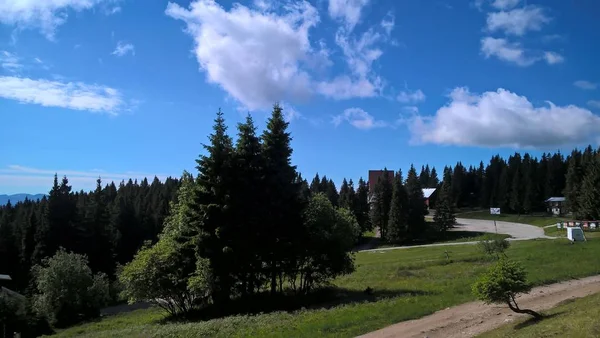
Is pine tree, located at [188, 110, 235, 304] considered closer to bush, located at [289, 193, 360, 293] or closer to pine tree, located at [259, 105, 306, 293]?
pine tree, located at [259, 105, 306, 293]

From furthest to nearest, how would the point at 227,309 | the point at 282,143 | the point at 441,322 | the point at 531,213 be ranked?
the point at 531,213 < the point at 282,143 < the point at 227,309 < the point at 441,322

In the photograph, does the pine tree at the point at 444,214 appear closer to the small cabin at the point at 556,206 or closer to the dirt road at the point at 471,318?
the small cabin at the point at 556,206

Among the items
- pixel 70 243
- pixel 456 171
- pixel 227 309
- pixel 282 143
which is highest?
pixel 456 171

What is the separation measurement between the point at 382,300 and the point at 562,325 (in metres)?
11.8

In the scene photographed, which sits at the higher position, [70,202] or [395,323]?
[70,202]

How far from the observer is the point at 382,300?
24.2 m

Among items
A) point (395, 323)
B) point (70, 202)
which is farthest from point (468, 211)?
point (395, 323)

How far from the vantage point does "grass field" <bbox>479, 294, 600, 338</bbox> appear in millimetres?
12016

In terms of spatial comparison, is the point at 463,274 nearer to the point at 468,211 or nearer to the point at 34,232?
the point at 34,232

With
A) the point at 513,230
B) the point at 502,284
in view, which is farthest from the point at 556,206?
the point at 502,284

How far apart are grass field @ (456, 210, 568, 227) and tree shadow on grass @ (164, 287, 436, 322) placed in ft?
266

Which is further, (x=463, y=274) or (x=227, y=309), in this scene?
(x=463, y=274)

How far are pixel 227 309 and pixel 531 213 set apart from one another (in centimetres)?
12185

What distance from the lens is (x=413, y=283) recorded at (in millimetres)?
30500
